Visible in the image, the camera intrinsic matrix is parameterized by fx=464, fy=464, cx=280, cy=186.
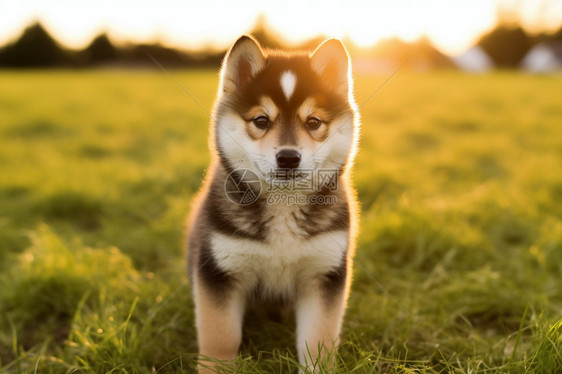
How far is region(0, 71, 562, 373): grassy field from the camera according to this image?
271 cm

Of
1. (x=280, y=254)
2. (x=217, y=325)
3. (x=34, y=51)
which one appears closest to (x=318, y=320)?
(x=280, y=254)

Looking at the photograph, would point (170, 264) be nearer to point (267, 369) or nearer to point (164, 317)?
point (164, 317)

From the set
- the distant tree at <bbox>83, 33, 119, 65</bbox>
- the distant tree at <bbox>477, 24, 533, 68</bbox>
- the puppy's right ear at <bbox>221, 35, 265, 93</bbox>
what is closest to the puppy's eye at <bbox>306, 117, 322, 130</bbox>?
the puppy's right ear at <bbox>221, 35, 265, 93</bbox>

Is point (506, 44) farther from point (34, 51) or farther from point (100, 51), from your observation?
point (34, 51)

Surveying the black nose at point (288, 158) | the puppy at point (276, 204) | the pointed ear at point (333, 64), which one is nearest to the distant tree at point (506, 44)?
the pointed ear at point (333, 64)

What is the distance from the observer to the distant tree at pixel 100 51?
44375mm

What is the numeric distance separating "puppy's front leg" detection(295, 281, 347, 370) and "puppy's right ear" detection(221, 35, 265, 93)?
1.23m

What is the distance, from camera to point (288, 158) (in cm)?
238

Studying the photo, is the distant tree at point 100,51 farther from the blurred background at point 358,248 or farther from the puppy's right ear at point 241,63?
the puppy's right ear at point 241,63

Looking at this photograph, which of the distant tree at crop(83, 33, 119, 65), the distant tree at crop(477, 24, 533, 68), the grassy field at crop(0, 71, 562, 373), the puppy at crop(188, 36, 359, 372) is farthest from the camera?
the distant tree at crop(477, 24, 533, 68)

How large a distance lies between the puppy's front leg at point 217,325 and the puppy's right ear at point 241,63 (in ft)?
3.83

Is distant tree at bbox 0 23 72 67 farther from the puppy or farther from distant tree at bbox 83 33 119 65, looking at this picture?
the puppy

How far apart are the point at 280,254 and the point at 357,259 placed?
166 centimetres

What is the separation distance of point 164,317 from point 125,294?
0.44 metres
